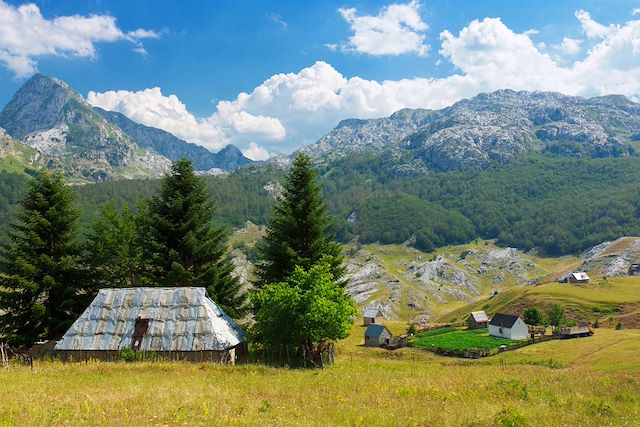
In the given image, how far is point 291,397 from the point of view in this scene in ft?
66.6

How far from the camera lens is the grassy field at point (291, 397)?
16.2 meters

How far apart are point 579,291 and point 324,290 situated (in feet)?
419

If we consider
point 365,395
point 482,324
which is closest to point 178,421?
point 365,395

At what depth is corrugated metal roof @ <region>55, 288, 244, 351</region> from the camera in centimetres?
3459

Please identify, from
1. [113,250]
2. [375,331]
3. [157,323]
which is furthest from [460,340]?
[157,323]

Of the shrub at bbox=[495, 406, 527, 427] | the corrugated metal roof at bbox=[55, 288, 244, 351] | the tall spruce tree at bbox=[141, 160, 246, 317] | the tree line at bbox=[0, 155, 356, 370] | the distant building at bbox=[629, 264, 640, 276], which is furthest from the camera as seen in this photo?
the distant building at bbox=[629, 264, 640, 276]

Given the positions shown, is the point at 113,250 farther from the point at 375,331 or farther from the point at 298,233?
the point at 375,331

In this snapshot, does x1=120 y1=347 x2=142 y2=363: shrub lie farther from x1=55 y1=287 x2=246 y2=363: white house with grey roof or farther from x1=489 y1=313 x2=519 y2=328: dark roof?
x1=489 y1=313 x2=519 y2=328: dark roof

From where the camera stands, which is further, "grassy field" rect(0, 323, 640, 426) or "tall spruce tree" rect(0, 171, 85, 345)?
"tall spruce tree" rect(0, 171, 85, 345)

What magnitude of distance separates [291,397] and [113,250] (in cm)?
3562

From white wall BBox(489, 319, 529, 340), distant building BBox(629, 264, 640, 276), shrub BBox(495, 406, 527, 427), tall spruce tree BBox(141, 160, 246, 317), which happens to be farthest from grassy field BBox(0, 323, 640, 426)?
distant building BBox(629, 264, 640, 276)

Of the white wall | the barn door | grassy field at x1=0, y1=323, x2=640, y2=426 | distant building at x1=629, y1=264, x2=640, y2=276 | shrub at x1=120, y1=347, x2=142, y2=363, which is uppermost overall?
distant building at x1=629, y1=264, x2=640, y2=276

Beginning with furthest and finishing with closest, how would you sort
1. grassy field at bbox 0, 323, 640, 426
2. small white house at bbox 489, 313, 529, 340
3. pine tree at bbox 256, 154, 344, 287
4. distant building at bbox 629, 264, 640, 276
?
distant building at bbox 629, 264, 640, 276 < small white house at bbox 489, 313, 529, 340 < pine tree at bbox 256, 154, 344, 287 < grassy field at bbox 0, 323, 640, 426

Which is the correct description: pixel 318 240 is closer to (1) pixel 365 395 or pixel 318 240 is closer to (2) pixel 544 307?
(1) pixel 365 395
